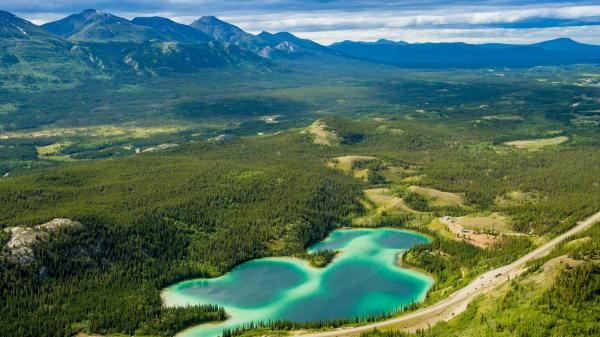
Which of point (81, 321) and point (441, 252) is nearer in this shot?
point (81, 321)

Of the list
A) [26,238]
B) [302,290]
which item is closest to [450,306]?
[302,290]

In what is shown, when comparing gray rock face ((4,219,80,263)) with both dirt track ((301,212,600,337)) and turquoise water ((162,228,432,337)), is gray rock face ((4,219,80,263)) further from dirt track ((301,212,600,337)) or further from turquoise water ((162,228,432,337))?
dirt track ((301,212,600,337))

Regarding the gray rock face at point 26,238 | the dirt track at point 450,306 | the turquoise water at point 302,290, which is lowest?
the turquoise water at point 302,290

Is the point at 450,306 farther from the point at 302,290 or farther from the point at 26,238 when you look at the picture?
the point at 26,238

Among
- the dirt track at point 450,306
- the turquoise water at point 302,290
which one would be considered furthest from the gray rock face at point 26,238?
the dirt track at point 450,306

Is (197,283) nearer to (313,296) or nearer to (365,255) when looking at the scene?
(313,296)

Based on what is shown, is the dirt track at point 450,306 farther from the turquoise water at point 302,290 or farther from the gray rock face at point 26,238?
the gray rock face at point 26,238

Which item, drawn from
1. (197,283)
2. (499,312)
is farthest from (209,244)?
(499,312)
